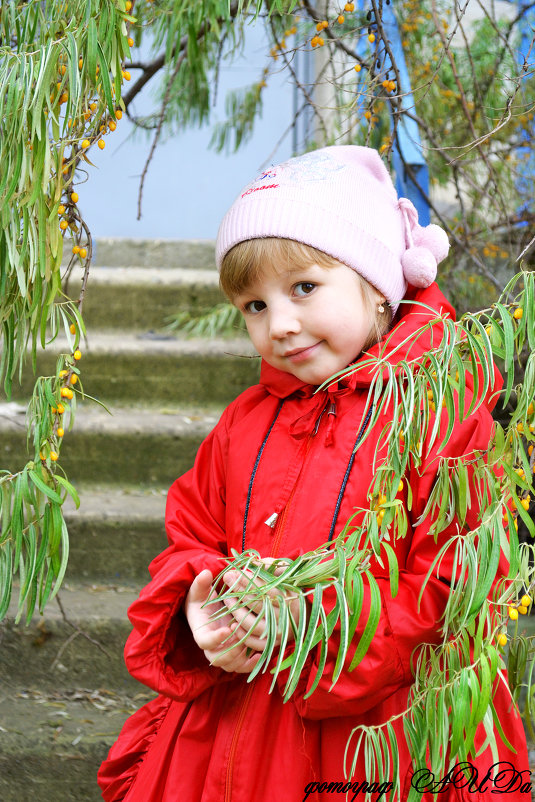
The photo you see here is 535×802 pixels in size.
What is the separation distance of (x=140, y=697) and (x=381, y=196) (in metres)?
1.20

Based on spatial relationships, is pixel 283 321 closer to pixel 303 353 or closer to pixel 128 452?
pixel 303 353

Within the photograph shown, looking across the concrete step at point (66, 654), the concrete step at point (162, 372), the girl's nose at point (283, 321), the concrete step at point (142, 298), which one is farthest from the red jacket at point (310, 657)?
the concrete step at point (142, 298)

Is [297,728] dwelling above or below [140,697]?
above

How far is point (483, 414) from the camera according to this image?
1092 mm

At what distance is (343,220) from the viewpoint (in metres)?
1.18

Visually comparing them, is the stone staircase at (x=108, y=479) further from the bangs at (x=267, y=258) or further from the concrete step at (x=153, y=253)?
the bangs at (x=267, y=258)

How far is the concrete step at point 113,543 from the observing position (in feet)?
7.06

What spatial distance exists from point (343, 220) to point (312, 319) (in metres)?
0.15

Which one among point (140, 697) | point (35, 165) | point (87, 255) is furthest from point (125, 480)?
point (35, 165)

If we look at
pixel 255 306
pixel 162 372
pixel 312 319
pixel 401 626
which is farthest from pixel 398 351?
pixel 162 372

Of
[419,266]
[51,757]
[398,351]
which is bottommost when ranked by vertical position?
[51,757]

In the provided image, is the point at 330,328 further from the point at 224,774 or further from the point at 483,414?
the point at 224,774

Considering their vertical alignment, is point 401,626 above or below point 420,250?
below

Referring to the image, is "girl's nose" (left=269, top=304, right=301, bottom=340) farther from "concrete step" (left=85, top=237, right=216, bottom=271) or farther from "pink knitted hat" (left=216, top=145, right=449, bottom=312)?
"concrete step" (left=85, top=237, right=216, bottom=271)
